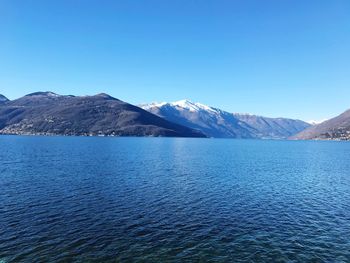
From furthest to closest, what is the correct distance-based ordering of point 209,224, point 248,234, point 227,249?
point 209,224 < point 248,234 < point 227,249

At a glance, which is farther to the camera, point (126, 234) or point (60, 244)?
point (126, 234)

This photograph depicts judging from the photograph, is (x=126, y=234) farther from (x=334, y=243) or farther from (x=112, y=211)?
(x=334, y=243)

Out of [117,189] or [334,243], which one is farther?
[117,189]

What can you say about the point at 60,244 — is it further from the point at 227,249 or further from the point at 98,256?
the point at 227,249

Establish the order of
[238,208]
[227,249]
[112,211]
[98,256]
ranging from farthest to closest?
[238,208] < [112,211] < [227,249] < [98,256]

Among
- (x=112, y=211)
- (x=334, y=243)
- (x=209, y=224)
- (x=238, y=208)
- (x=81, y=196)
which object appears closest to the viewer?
(x=334, y=243)

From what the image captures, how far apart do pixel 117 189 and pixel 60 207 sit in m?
19.3

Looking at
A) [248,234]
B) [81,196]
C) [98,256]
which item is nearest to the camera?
[98,256]

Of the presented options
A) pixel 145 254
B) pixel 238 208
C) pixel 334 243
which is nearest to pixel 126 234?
pixel 145 254

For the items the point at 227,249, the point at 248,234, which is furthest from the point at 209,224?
the point at 227,249

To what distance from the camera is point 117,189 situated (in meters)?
74.1

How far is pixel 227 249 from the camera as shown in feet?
128

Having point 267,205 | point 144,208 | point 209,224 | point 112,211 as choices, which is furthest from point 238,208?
point 112,211

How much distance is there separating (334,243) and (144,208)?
3325 cm
